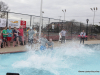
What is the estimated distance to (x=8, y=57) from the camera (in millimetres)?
7711

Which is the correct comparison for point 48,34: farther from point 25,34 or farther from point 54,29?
point 25,34

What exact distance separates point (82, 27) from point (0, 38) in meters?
14.6

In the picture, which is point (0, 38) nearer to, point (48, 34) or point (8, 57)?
point (8, 57)

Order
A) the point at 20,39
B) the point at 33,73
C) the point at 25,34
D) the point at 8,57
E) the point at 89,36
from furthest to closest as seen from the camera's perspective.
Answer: the point at 89,36, the point at 25,34, the point at 20,39, the point at 8,57, the point at 33,73

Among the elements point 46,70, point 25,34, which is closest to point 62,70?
point 46,70

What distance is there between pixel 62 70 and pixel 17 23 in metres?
7.27

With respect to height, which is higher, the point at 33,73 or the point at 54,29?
the point at 54,29

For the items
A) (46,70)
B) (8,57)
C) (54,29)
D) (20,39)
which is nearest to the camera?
(46,70)

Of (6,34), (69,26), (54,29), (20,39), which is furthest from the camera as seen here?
(69,26)

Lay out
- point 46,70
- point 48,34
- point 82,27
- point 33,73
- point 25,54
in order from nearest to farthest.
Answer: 1. point 33,73
2. point 46,70
3. point 25,54
4. point 48,34
5. point 82,27

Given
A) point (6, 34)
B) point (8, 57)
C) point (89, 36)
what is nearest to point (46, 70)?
point (8, 57)

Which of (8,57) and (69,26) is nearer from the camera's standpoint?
(8,57)

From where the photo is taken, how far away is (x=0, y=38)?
32.1ft

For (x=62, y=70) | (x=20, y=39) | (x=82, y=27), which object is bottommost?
(x=62, y=70)
